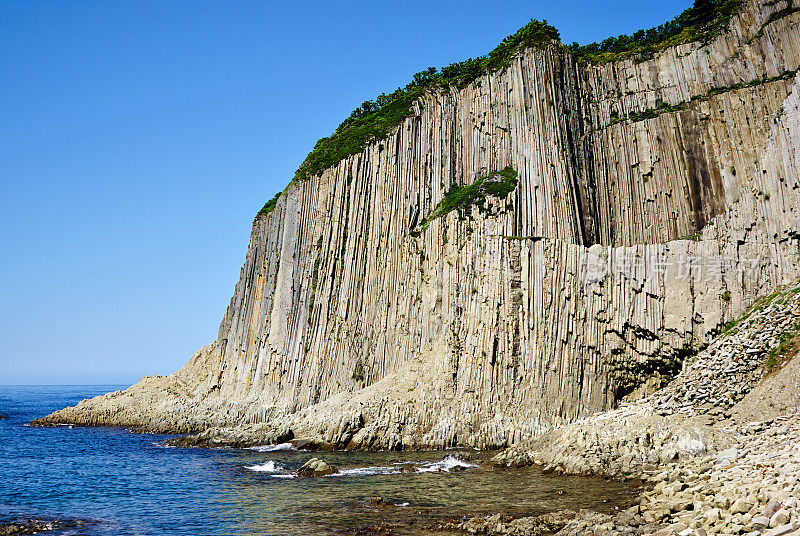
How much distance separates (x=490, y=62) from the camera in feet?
144

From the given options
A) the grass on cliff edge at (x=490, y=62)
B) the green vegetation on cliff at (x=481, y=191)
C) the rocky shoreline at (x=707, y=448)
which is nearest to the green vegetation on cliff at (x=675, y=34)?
the grass on cliff edge at (x=490, y=62)

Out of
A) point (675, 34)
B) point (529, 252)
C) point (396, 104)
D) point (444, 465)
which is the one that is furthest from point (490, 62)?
point (444, 465)

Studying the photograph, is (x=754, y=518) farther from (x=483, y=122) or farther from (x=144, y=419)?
(x=144, y=419)

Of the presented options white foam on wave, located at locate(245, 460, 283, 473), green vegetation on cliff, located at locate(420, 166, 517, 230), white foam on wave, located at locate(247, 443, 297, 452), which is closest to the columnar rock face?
green vegetation on cliff, located at locate(420, 166, 517, 230)

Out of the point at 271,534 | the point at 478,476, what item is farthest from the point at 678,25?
the point at 271,534

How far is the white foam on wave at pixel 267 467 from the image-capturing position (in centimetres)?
2883

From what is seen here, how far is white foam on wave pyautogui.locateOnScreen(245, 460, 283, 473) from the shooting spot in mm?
28828

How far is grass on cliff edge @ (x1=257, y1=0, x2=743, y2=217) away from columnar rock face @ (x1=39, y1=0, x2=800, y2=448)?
0.93 m

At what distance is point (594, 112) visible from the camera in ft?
136

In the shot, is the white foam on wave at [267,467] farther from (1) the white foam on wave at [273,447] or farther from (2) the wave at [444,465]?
(2) the wave at [444,465]

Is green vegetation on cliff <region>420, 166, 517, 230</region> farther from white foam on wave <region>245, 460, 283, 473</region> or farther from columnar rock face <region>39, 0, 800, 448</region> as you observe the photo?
white foam on wave <region>245, 460, 283, 473</region>

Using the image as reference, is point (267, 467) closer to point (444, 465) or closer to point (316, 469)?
point (316, 469)

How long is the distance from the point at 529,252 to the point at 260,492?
1856 centimetres

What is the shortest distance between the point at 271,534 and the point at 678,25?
142ft
